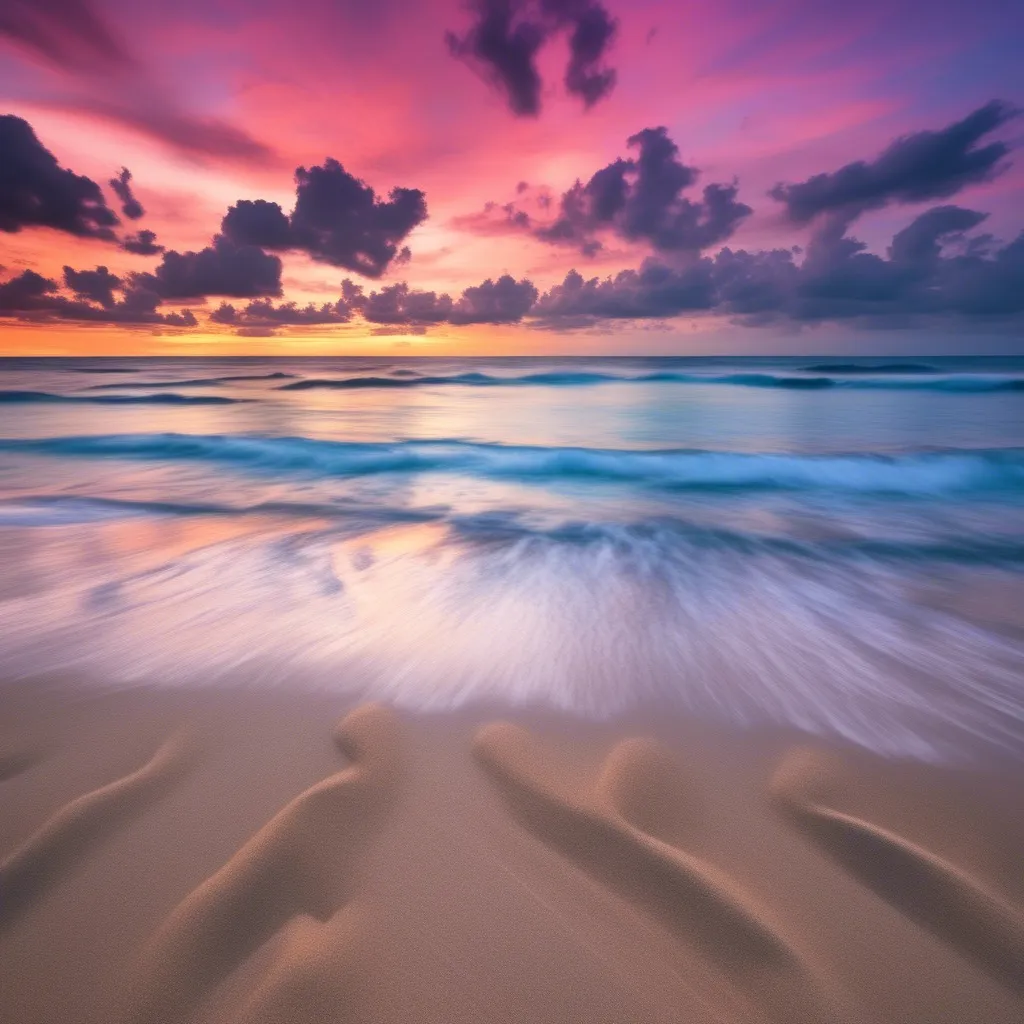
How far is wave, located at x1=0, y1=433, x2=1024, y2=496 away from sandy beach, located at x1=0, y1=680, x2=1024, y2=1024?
704cm

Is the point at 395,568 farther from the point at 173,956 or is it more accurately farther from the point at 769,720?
the point at 173,956

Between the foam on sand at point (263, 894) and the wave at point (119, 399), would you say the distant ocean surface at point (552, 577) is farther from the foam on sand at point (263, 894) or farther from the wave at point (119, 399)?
the wave at point (119, 399)

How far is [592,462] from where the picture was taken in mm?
10438

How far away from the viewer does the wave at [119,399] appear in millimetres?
23750

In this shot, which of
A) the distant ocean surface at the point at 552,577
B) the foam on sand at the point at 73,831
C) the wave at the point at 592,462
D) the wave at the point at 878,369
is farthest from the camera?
the wave at the point at 878,369

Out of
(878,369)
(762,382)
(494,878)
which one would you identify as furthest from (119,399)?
(878,369)

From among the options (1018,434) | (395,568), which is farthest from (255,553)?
(1018,434)

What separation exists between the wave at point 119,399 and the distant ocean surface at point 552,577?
42.7 ft

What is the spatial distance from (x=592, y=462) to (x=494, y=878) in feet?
30.0

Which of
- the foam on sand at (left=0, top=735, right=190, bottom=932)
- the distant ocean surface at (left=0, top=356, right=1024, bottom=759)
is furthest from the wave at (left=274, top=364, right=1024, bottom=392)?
the foam on sand at (left=0, top=735, right=190, bottom=932)

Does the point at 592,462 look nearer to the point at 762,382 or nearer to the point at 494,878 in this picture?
the point at 494,878

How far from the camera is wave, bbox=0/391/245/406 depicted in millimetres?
23750

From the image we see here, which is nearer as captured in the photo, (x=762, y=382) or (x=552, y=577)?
(x=552, y=577)

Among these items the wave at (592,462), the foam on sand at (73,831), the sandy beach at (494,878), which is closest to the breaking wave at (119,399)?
the wave at (592,462)
